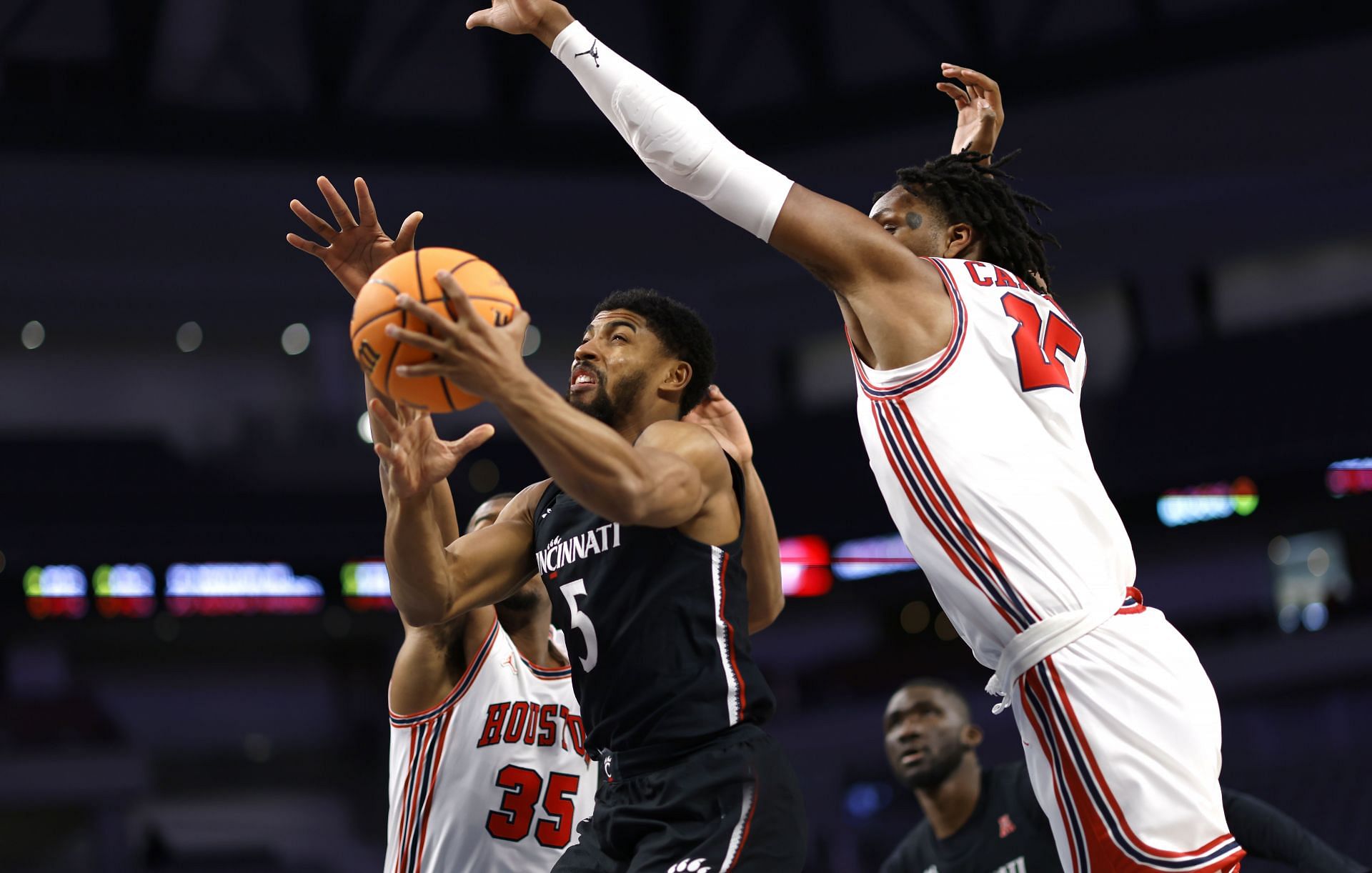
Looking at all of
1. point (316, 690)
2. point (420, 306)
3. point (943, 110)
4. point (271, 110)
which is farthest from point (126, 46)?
point (420, 306)

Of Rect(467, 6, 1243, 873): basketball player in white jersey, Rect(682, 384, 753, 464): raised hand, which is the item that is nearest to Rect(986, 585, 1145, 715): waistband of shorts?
Rect(467, 6, 1243, 873): basketball player in white jersey

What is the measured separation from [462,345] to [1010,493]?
4.33 feet

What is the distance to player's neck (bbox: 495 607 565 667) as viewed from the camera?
497 cm

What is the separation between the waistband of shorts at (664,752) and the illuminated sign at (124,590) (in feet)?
50.6

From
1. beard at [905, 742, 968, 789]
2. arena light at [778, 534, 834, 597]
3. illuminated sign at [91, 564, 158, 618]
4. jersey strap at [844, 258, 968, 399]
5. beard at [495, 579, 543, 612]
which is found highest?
illuminated sign at [91, 564, 158, 618]

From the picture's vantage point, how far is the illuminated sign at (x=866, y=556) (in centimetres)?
1934

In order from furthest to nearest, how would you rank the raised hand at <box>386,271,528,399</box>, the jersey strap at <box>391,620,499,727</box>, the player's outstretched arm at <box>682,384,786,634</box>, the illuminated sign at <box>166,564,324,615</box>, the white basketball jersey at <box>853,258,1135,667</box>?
the illuminated sign at <box>166,564,324,615</box> → the jersey strap at <box>391,620,499,727</box> → the player's outstretched arm at <box>682,384,786,634</box> → the white basketball jersey at <box>853,258,1135,667</box> → the raised hand at <box>386,271,528,399</box>

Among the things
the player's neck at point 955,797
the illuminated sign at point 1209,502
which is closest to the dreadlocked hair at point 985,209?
the player's neck at point 955,797

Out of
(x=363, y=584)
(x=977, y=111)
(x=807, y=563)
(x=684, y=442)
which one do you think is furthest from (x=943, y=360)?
(x=807, y=563)

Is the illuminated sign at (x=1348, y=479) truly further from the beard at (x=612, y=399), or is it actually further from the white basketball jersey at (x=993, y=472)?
the beard at (x=612, y=399)

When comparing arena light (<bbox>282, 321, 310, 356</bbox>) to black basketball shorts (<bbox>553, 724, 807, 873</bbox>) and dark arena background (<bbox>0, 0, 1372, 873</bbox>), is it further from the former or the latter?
black basketball shorts (<bbox>553, 724, 807, 873</bbox>)

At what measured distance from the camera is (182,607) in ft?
57.3

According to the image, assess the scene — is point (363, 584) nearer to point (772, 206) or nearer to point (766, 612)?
point (766, 612)

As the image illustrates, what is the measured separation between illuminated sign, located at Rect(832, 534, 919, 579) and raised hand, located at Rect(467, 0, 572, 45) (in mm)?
16017
